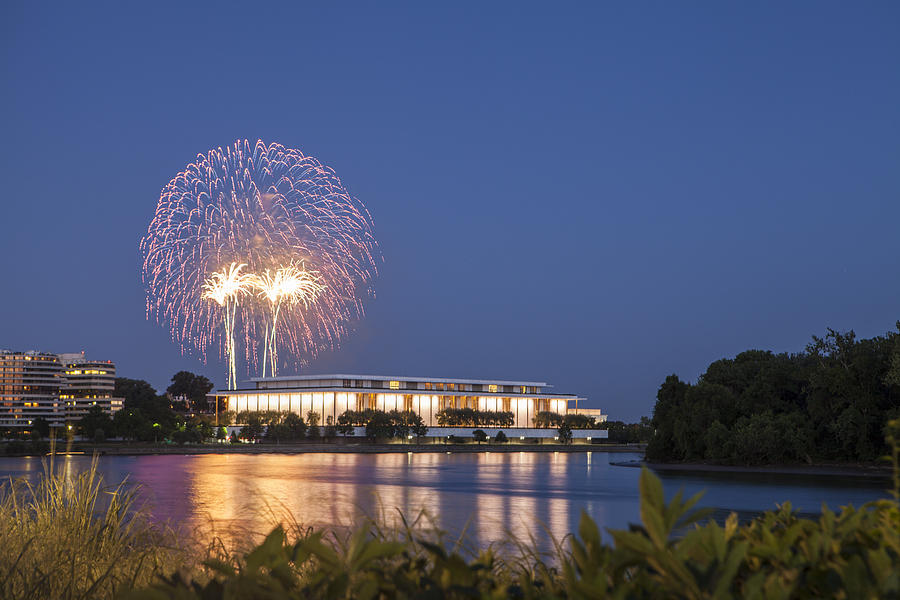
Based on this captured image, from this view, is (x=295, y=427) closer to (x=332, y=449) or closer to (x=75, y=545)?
(x=332, y=449)

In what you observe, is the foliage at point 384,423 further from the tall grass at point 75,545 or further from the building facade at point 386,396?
the tall grass at point 75,545

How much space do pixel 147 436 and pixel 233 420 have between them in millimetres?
32038

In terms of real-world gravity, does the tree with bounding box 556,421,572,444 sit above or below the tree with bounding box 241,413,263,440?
below

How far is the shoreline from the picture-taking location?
124 meters

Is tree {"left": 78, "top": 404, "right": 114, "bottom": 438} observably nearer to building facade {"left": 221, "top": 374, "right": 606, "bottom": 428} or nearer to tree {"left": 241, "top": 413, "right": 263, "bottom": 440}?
tree {"left": 241, "top": 413, "right": 263, "bottom": 440}

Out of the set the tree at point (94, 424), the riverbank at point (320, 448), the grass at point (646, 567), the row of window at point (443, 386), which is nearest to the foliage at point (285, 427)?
the riverbank at point (320, 448)

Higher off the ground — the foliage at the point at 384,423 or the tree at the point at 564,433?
the foliage at the point at 384,423

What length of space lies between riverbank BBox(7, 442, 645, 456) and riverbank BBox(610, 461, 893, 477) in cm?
6728

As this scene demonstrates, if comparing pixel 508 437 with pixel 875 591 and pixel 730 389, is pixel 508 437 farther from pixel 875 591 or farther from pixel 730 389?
pixel 875 591

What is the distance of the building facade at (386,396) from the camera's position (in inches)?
6688

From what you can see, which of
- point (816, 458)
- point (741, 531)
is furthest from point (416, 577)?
point (816, 458)

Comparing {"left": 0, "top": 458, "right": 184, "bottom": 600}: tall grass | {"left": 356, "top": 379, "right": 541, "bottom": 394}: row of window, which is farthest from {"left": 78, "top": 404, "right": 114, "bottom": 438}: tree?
{"left": 0, "top": 458, "right": 184, "bottom": 600}: tall grass

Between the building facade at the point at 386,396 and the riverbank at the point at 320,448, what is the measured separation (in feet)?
50.7

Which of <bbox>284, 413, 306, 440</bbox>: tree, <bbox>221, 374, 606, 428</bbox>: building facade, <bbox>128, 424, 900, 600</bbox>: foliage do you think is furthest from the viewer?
<bbox>221, 374, 606, 428</bbox>: building facade
